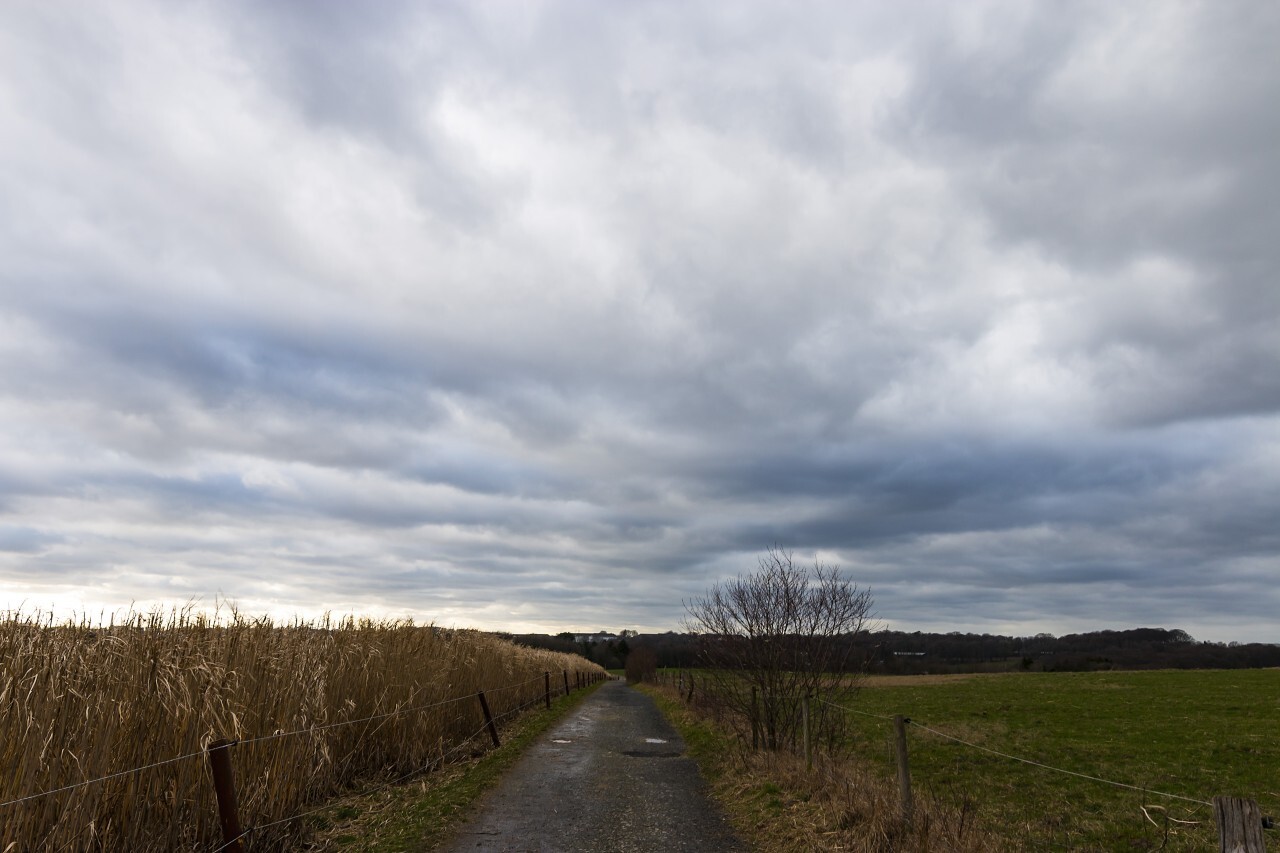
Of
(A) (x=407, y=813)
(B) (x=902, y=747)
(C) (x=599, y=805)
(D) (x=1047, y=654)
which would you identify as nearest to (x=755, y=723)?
(C) (x=599, y=805)

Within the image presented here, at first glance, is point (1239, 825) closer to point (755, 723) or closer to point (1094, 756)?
point (755, 723)

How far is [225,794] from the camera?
22.3 ft

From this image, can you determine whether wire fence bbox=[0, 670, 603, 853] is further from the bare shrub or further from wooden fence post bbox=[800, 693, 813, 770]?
the bare shrub

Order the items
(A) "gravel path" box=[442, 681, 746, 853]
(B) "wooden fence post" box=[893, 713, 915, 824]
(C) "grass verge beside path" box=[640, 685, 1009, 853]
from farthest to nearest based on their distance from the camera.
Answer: (A) "gravel path" box=[442, 681, 746, 853] < (B) "wooden fence post" box=[893, 713, 915, 824] < (C) "grass verge beside path" box=[640, 685, 1009, 853]

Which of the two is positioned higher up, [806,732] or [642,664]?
[806,732]

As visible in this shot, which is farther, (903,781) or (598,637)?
(598,637)

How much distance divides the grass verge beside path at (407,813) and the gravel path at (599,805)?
0.99 feet

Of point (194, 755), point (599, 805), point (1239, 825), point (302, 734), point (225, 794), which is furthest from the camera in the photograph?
point (599, 805)

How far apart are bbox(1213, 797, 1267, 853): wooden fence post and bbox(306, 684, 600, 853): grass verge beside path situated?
24.4 ft

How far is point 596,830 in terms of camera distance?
9.48m

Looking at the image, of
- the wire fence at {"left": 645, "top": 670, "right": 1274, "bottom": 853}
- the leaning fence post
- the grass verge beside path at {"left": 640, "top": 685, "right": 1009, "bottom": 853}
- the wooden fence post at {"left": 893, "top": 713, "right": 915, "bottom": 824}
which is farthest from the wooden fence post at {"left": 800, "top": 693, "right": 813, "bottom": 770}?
the leaning fence post

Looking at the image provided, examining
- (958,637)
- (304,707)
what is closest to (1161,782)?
(304,707)

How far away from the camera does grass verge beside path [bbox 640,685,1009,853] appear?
24.3 ft

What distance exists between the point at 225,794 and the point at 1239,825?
25.4ft
